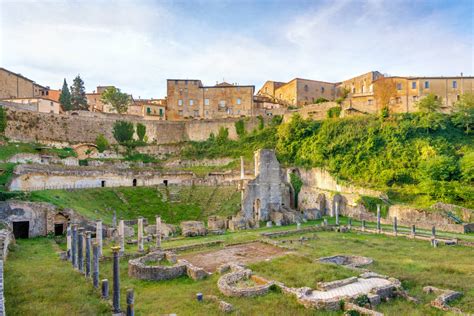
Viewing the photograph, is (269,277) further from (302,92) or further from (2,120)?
(302,92)

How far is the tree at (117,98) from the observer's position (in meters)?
66.2

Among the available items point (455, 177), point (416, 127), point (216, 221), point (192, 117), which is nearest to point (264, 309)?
point (216, 221)

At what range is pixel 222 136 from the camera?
57.5 m

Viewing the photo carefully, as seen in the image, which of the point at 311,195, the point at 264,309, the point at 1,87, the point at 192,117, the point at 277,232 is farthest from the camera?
the point at 192,117

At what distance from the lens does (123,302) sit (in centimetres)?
1292

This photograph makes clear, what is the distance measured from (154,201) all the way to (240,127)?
24159 mm

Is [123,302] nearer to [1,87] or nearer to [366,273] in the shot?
[366,273]

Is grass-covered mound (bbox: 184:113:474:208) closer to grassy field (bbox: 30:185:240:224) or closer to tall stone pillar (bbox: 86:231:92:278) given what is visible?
grassy field (bbox: 30:185:240:224)

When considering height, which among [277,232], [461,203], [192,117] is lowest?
[277,232]

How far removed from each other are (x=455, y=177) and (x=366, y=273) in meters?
22.3

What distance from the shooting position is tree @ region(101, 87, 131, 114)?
66.2 meters

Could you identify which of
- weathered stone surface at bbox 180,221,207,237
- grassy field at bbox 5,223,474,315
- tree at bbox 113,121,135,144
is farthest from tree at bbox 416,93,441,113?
tree at bbox 113,121,135,144

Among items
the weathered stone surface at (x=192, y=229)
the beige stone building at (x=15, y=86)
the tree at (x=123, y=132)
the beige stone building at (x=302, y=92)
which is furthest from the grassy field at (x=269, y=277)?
the beige stone building at (x=302, y=92)

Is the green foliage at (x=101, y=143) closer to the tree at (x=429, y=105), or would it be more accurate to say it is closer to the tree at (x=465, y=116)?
the tree at (x=429, y=105)
